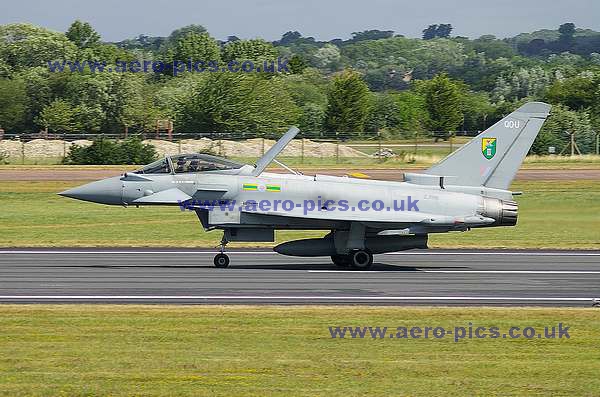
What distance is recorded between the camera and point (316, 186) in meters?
23.5

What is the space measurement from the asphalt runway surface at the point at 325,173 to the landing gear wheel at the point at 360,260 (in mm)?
27798

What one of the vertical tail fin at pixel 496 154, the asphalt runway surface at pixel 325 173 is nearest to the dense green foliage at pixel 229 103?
the asphalt runway surface at pixel 325 173

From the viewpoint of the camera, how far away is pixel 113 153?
6097 centimetres

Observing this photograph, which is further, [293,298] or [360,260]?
[360,260]

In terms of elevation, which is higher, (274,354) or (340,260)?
(274,354)

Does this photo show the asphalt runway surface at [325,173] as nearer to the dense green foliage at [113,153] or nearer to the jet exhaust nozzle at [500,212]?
the dense green foliage at [113,153]

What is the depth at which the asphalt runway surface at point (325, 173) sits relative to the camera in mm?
52781

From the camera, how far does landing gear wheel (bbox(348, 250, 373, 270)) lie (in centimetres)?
2352

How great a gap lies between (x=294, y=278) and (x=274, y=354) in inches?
327

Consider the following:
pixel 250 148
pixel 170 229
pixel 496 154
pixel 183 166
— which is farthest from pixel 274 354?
pixel 250 148

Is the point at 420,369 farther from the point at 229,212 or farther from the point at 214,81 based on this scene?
the point at 214,81

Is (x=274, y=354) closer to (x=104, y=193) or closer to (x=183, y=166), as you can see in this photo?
(x=183, y=166)

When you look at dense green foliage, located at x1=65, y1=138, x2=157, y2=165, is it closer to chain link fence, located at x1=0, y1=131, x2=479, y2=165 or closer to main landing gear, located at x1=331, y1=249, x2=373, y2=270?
chain link fence, located at x1=0, y1=131, x2=479, y2=165

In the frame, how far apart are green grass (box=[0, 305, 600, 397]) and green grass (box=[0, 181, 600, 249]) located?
1231 cm
